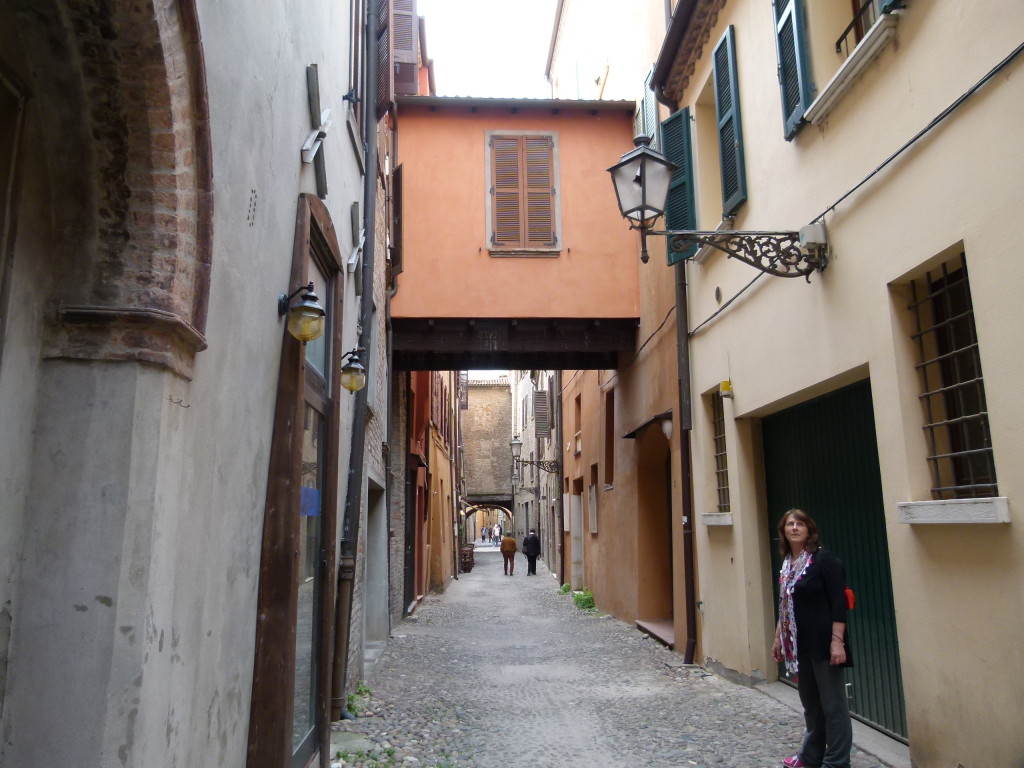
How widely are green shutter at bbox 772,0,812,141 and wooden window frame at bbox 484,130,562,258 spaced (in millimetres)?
5319

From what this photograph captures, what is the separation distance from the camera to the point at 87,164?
2561 millimetres

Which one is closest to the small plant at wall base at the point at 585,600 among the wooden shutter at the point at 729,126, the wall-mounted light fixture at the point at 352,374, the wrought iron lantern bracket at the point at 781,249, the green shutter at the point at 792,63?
the wooden shutter at the point at 729,126

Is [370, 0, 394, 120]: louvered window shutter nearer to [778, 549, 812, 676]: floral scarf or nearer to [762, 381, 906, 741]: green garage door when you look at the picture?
[762, 381, 906, 741]: green garage door

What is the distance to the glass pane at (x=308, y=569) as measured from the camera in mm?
4789

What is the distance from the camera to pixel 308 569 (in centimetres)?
511

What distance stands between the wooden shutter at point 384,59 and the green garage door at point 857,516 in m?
5.24

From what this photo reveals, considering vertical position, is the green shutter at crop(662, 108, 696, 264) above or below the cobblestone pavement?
above

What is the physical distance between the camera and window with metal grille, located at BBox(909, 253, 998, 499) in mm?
4312

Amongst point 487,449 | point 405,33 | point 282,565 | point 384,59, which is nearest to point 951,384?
Answer: point 282,565

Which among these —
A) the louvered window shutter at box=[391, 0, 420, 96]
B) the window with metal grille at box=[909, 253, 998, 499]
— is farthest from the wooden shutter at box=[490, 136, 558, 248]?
the window with metal grille at box=[909, 253, 998, 499]

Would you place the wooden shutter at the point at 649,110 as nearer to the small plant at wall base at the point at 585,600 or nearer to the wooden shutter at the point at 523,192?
the wooden shutter at the point at 523,192

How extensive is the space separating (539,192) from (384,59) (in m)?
3.31

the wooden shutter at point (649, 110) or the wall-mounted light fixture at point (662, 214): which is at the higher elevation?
the wooden shutter at point (649, 110)

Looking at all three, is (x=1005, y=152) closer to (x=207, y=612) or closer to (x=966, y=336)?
(x=966, y=336)
